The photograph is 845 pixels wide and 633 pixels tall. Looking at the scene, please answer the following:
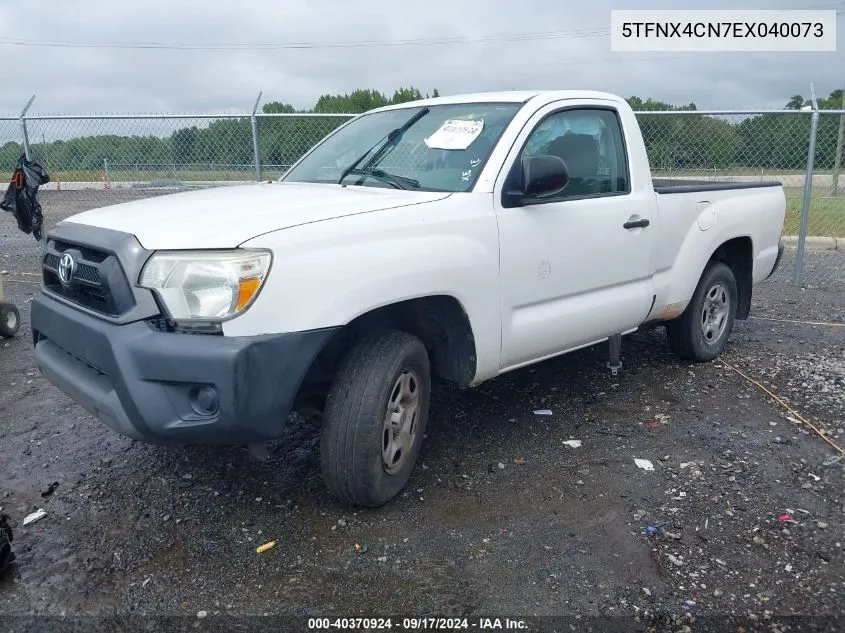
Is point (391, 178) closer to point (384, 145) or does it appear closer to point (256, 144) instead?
point (384, 145)

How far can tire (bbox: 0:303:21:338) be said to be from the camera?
6062 millimetres

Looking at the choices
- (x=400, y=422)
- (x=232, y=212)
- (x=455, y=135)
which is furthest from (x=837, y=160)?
(x=232, y=212)

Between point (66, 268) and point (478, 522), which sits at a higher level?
point (66, 268)

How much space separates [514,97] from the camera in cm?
415

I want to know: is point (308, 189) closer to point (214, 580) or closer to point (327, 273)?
point (327, 273)

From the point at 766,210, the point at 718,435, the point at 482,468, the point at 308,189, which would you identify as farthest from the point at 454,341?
the point at 766,210

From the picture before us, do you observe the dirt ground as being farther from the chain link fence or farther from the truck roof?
the chain link fence

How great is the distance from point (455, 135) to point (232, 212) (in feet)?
4.48

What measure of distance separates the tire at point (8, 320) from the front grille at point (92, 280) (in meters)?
3.06

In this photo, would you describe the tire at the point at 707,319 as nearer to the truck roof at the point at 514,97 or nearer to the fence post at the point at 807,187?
the truck roof at the point at 514,97

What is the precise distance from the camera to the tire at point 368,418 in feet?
10.3

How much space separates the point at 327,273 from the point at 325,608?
126 cm

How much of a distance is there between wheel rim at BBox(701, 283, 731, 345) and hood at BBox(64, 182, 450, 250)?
2910 millimetres

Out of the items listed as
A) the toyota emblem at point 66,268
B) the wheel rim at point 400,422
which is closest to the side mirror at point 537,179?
the wheel rim at point 400,422
